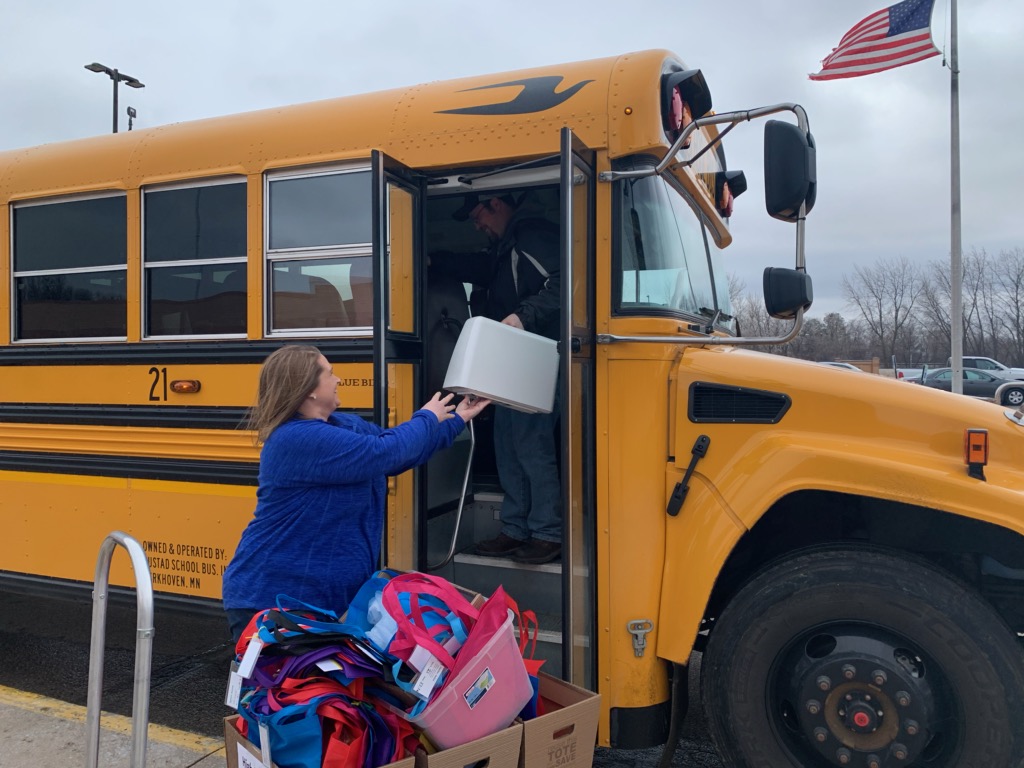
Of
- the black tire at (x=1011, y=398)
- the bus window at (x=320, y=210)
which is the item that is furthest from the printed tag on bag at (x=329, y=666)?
the black tire at (x=1011, y=398)

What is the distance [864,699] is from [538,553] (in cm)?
125

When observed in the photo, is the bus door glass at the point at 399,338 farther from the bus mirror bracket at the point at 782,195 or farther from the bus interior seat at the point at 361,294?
the bus mirror bracket at the point at 782,195

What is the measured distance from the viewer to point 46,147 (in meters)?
3.83

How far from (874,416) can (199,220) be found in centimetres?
279

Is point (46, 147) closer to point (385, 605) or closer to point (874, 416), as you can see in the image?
Result: point (385, 605)

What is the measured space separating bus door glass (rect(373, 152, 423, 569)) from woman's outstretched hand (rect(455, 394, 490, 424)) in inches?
10.9

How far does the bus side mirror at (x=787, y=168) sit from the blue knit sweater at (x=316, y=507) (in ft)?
4.25

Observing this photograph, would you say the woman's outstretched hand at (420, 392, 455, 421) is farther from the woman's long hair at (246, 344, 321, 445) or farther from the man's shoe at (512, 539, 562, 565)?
the man's shoe at (512, 539, 562, 565)

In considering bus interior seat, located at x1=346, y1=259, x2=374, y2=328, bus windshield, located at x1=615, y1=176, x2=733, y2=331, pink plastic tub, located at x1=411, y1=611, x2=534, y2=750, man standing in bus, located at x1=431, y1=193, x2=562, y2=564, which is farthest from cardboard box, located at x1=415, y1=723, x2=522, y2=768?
bus interior seat, located at x1=346, y1=259, x2=374, y2=328

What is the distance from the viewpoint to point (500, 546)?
3303 millimetres

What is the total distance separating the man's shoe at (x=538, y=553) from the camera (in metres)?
3.08

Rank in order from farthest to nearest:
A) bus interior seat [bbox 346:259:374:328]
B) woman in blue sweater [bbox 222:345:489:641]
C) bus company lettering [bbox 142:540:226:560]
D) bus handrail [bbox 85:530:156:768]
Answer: bus company lettering [bbox 142:540:226:560]
bus interior seat [bbox 346:259:374:328]
woman in blue sweater [bbox 222:345:489:641]
bus handrail [bbox 85:530:156:768]

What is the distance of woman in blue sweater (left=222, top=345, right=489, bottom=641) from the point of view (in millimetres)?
2346

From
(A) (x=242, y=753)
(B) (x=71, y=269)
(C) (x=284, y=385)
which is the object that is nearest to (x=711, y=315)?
(C) (x=284, y=385)
